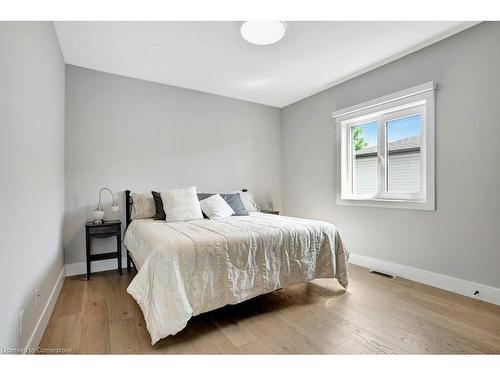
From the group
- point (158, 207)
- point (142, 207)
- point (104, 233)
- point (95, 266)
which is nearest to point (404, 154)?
point (158, 207)

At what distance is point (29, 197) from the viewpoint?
1604 millimetres

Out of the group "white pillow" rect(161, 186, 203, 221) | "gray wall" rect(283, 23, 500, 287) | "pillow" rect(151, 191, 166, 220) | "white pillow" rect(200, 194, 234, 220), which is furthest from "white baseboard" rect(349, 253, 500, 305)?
"pillow" rect(151, 191, 166, 220)

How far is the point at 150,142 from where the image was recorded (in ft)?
11.2

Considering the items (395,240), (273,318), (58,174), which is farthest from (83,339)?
(395,240)

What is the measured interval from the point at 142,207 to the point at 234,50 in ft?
6.79

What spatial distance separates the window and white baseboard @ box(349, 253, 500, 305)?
0.69m

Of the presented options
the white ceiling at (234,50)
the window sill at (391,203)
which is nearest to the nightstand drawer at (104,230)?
the white ceiling at (234,50)

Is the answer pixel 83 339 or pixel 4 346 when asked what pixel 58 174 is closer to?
pixel 83 339

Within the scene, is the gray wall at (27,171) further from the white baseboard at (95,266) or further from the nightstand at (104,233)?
the white baseboard at (95,266)

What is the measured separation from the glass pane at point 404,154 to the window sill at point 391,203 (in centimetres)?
16

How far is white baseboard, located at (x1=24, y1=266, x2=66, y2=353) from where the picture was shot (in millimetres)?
1528

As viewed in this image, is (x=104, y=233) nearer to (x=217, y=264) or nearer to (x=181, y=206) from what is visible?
(x=181, y=206)

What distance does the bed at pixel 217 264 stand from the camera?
5.38ft

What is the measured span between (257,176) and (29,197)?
125 inches
